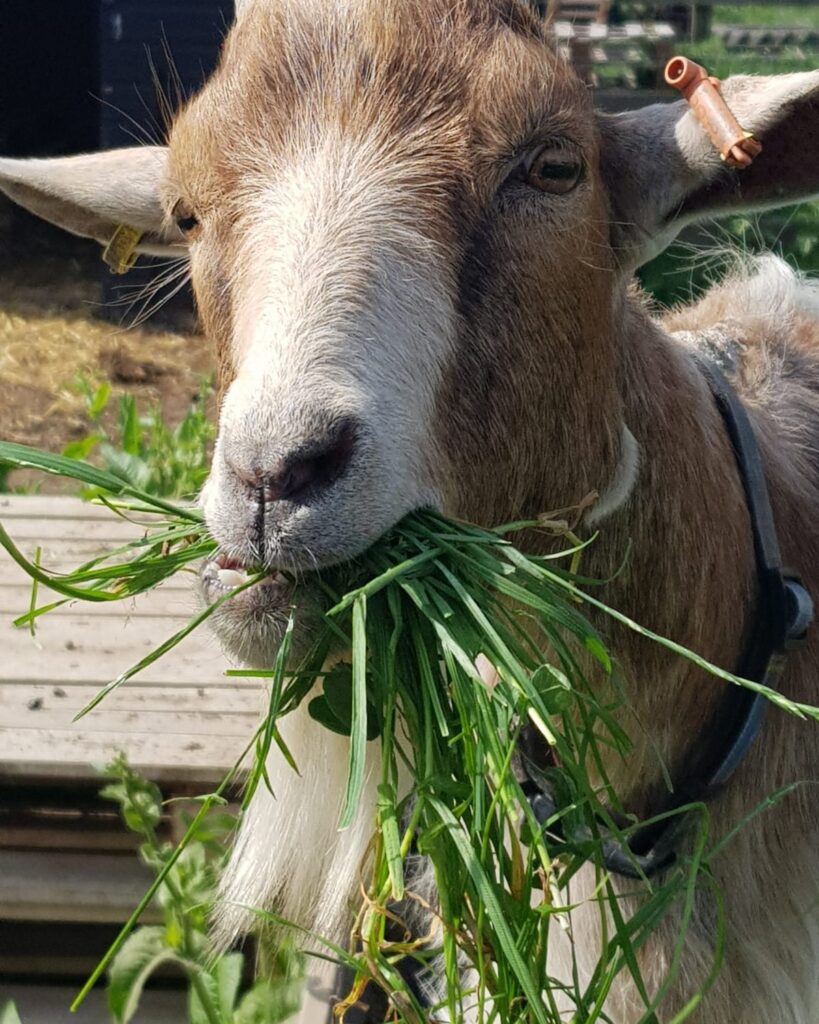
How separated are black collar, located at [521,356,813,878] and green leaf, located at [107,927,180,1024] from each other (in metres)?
0.93

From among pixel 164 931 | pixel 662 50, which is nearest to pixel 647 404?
pixel 164 931

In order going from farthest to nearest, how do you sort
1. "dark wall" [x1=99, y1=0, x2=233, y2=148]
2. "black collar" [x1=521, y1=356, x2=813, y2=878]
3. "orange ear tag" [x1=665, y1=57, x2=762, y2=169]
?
"dark wall" [x1=99, y1=0, x2=233, y2=148] < "black collar" [x1=521, y1=356, x2=813, y2=878] < "orange ear tag" [x1=665, y1=57, x2=762, y2=169]

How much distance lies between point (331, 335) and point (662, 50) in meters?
7.74

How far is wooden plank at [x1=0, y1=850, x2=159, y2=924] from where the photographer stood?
3582mm

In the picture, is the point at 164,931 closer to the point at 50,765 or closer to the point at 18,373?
the point at 50,765

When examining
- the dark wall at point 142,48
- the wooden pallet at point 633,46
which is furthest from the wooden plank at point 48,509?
the dark wall at point 142,48

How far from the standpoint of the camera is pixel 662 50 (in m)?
9.05

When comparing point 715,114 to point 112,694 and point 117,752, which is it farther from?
point 112,694

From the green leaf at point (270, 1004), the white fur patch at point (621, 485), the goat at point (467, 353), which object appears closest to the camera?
the goat at point (467, 353)

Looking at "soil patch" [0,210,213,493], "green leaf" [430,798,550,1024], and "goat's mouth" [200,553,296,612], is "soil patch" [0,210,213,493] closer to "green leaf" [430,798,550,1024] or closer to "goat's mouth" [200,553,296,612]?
"goat's mouth" [200,553,296,612]

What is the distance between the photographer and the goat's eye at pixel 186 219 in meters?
2.45

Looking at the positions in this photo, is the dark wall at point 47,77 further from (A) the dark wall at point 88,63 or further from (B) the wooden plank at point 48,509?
(B) the wooden plank at point 48,509

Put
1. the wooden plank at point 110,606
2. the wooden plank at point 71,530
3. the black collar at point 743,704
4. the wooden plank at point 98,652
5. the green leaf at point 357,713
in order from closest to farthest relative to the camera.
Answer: the green leaf at point 357,713 < the black collar at point 743,704 < the wooden plank at point 98,652 < the wooden plank at point 110,606 < the wooden plank at point 71,530

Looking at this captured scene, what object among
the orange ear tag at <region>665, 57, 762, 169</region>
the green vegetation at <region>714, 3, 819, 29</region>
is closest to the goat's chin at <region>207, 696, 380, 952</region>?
the orange ear tag at <region>665, 57, 762, 169</region>
